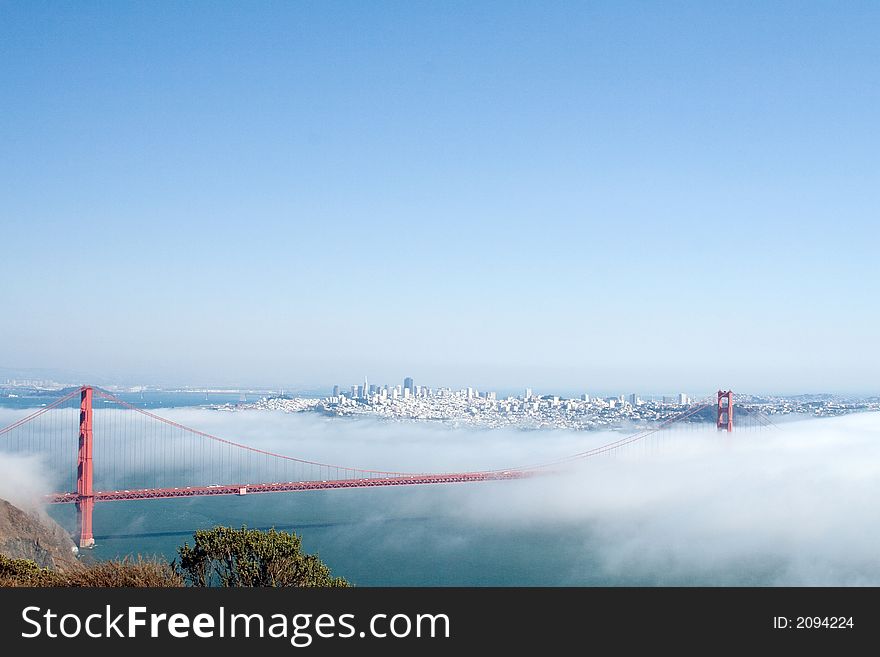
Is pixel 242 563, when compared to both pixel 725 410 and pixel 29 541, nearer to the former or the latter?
pixel 29 541

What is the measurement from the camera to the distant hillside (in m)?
11.2

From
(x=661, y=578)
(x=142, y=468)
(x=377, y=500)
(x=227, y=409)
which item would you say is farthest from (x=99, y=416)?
(x=661, y=578)

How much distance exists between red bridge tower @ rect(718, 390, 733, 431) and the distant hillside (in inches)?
953

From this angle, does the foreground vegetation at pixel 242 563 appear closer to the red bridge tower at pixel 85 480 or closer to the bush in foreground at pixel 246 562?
the bush in foreground at pixel 246 562

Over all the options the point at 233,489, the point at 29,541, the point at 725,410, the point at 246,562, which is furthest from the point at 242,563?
the point at 725,410

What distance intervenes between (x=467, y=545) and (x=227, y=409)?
45.7 m

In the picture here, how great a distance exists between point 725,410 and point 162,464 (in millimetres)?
24725

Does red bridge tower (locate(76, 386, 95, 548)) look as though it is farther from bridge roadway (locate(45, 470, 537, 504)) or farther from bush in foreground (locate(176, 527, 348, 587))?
bush in foreground (locate(176, 527, 348, 587))

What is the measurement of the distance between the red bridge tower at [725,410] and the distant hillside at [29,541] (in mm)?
24212

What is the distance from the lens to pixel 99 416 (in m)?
51.6

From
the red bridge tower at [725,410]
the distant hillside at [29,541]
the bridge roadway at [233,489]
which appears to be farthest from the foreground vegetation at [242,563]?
the red bridge tower at [725,410]

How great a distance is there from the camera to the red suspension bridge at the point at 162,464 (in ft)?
55.2

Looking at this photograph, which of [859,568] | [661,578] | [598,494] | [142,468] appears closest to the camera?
[661,578]
